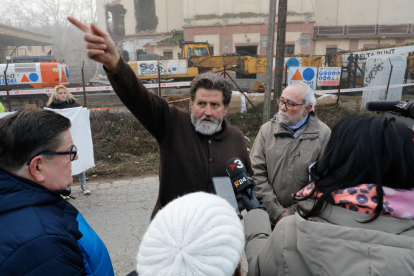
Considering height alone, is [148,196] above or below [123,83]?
below

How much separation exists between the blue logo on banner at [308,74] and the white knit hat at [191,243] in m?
9.94

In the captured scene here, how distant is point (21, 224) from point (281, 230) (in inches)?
39.2

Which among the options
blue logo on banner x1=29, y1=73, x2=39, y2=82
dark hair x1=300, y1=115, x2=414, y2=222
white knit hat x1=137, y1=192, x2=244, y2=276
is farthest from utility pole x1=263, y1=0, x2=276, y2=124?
blue logo on banner x1=29, y1=73, x2=39, y2=82

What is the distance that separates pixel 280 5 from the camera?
6.48m

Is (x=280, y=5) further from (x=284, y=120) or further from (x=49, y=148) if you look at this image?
(x=49, y=148)

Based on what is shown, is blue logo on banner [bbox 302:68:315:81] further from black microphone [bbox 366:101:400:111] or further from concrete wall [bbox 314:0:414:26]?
concrete wall [bbox 314:0:414:26]

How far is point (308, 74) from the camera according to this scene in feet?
32.6

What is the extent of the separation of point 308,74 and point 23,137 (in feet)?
33.1

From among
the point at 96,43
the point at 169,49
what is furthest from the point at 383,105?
the point at 169,49

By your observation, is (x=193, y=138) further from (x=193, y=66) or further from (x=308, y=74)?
(x=193, y=66)

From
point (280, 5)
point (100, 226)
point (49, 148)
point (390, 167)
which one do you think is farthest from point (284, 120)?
point (280, 5)

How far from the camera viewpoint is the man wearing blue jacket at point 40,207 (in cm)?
100

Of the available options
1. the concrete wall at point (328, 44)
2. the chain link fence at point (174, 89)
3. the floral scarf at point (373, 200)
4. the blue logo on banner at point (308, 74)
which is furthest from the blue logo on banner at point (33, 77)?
the concrete wall at point (328, 44)

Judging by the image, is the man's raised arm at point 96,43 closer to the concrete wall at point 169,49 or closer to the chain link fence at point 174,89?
the chain link fence at point 174,89
